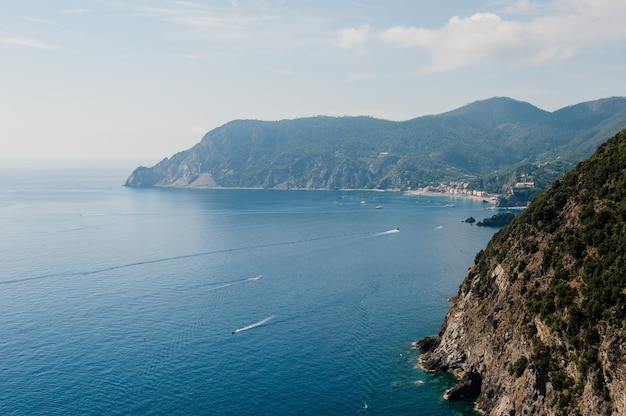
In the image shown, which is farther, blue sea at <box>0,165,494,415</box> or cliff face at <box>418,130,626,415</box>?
blue sea at <box>0,165,494,415</box>

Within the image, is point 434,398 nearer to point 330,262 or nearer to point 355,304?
point 355,304

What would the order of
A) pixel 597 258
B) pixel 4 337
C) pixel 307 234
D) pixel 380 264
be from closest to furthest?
pixel 597 258
pixel 4 337
pixel 380 264
pixel 307 234

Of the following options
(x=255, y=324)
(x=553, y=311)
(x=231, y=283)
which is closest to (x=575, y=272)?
(x=553, y=311)

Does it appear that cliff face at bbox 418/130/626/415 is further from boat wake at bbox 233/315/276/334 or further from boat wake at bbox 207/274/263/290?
boat wake at bbox 207/274/263/290

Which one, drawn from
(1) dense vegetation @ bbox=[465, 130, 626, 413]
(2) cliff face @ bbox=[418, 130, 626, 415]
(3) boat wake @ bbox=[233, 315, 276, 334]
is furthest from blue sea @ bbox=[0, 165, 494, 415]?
(1) dense vegetation @ bbox=[465, 130, 626, 413]

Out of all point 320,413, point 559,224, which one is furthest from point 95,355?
A: point 559,224

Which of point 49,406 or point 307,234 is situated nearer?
point 49,406
